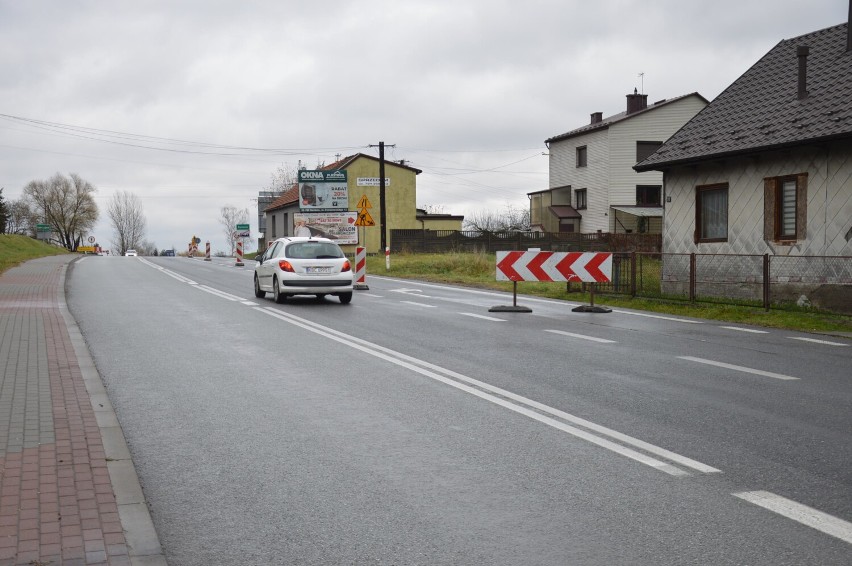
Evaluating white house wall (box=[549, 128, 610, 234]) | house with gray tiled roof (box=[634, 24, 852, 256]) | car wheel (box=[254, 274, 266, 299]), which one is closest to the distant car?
car wheel (box=[254, 274, 266, 299])

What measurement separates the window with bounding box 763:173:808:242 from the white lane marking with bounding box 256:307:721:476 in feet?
34.5

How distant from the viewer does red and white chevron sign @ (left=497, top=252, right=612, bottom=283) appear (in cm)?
1817

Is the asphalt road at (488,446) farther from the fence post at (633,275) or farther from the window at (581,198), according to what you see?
the window at (581,198)

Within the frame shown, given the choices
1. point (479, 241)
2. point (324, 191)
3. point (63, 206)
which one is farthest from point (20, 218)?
point (479, 241)

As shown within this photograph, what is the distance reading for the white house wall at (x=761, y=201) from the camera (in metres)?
16.9

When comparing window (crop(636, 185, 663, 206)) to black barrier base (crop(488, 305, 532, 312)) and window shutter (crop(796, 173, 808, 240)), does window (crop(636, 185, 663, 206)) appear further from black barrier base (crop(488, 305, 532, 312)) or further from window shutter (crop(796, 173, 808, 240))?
black barrier base (crop(488, 305, 532, 312))

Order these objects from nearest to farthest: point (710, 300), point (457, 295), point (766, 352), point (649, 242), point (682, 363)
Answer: point (682, 363) → point (766, 352) → point (710, 300) → point (457, 295) → point (649, 242)

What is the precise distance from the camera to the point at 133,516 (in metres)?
4.58

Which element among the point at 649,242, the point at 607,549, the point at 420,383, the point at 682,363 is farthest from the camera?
the point at 649,242

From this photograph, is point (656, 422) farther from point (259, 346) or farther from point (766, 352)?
point (259, 346)

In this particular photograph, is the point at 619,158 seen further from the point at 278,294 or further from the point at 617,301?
the point at 278,294

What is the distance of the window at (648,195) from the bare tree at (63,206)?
10181 centimetres

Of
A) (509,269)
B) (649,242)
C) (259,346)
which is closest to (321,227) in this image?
(649,242)

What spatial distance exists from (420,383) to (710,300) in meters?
11.3
